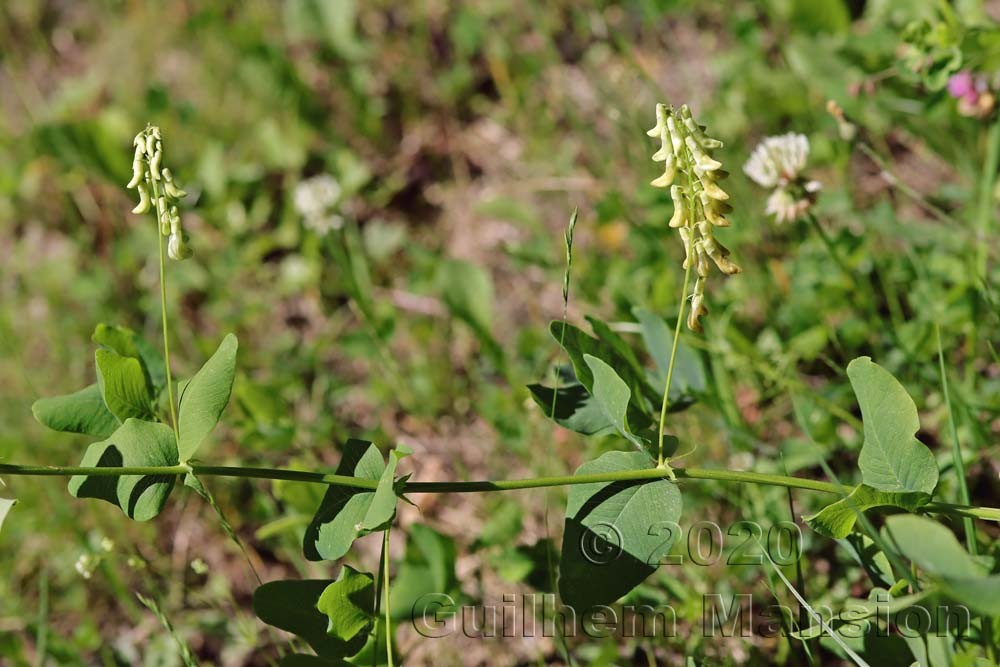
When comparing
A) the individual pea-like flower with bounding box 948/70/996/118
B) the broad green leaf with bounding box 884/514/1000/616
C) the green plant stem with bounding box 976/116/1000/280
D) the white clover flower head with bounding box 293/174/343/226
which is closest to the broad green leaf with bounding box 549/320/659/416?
the broad green leaf with bounding box 884/514/1000/616

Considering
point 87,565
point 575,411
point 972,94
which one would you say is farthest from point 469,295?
point 972,94

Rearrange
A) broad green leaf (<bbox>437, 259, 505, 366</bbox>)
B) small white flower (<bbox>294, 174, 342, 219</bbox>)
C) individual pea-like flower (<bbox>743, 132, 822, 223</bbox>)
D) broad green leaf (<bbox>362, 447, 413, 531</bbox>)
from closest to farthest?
broad green leaf (<bbox>362, 447, 413, 531</bbox>)
individual pea-like flower (<bbox>743, 132, 822, 223</bbox>)
broad green leaf (<bbox>437, 259, 505, 366</bbox>)
small white flower (<bbox>294, 174, 342, 219</bbox>)

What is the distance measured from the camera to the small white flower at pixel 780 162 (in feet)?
6.07

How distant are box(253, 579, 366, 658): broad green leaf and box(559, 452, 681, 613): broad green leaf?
0.36m

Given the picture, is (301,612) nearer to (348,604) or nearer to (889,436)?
(348,604)

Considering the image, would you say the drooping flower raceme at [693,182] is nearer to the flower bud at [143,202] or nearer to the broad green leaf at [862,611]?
the broad green leaf at [862,611]

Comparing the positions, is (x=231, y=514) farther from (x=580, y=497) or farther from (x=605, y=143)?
(x=605, y=143)

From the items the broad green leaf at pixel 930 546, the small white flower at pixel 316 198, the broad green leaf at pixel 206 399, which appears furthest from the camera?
the small white flower at pixel 316 198

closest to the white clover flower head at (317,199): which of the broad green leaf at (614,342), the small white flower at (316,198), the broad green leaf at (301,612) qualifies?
the small white flower at (316,198)

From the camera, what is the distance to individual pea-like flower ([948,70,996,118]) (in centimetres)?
197

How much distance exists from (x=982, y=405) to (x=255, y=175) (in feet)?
7.25

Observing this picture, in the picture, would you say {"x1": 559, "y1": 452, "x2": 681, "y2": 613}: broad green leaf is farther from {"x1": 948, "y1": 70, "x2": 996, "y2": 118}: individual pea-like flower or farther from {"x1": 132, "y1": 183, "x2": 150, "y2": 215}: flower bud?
{"x1": 948, "y1": 70, "x2": 996, "y2": 118}: individual pea-like flower

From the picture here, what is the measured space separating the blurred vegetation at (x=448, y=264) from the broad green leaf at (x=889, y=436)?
1.18ft

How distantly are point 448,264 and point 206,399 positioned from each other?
119 cm
